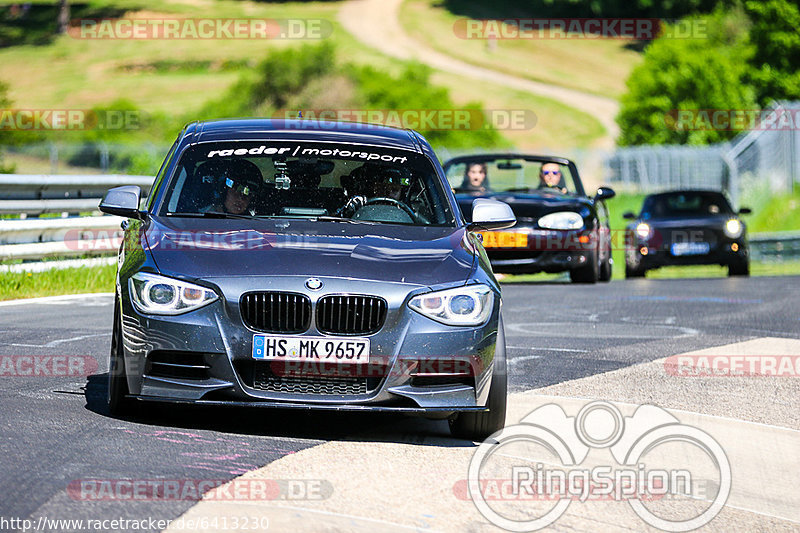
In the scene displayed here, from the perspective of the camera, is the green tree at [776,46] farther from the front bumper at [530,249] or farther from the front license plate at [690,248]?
the front bumper at [530,249]

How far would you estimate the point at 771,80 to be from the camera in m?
73.4

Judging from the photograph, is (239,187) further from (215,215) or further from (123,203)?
(123,203)

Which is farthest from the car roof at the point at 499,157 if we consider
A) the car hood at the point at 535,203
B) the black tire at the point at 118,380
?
the black tire at the point at 118,380

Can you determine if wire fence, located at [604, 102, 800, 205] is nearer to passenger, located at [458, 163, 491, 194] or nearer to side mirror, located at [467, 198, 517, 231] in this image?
passenger, located at [458, 163, 491, 194]

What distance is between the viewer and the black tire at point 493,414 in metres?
6.57

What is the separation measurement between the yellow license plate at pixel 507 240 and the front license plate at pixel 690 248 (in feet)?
18.4

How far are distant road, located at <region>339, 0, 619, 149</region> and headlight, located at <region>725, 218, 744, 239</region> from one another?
5882 cm

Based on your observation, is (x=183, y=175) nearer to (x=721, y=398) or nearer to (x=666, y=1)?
(x=721, y=398)

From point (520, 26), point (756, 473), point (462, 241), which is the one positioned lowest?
point (756, 473)

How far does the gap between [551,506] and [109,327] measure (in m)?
6.35

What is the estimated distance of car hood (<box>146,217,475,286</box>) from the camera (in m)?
6.33

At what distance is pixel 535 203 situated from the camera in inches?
651

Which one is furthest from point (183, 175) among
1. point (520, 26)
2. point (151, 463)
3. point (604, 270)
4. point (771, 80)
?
point (520, 26)

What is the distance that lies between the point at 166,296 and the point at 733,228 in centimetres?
1618
